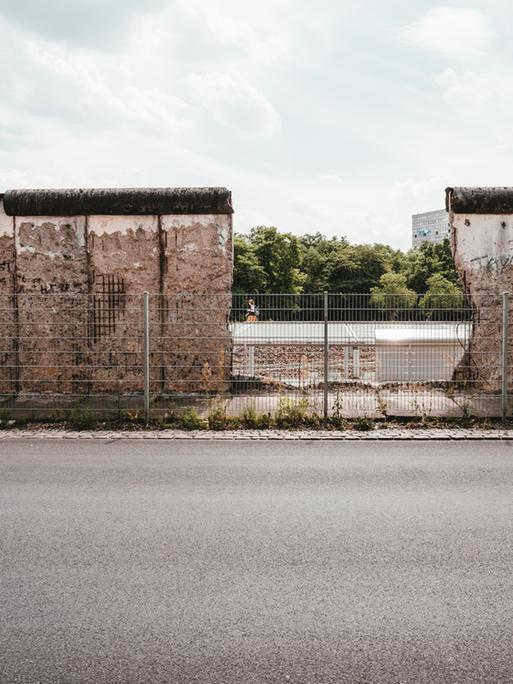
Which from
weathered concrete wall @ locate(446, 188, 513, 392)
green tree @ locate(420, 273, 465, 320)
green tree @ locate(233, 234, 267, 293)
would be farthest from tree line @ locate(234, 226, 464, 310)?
green tree @ locate(420, 273, 465, 320)

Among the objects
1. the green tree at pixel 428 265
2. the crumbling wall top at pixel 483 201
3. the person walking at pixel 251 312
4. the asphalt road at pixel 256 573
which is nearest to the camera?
the asphalt road at pixel 256 573

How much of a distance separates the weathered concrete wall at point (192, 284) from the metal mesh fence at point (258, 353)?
4cm

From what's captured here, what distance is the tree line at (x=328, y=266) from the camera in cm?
→ 8788

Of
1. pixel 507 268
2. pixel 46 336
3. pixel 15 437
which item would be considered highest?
pixel 507 268

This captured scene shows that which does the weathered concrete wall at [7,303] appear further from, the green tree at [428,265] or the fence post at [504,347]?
the green tree at [428,265]

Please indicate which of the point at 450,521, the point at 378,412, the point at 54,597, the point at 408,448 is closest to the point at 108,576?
the point at 54,597

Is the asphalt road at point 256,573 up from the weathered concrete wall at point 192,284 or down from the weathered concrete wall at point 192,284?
down

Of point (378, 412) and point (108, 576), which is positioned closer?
point (108, 576)

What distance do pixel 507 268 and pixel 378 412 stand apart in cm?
392

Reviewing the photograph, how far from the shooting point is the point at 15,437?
10.1 metres

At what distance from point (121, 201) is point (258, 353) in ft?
12.6

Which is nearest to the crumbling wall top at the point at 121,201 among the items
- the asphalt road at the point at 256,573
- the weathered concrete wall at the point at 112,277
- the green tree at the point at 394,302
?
the weathered concrete wall at the point at 112,277

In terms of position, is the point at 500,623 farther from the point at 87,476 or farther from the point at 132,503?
the point at 87,476

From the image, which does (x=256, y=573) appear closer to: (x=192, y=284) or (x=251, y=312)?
Result: (x=251, y=312)
